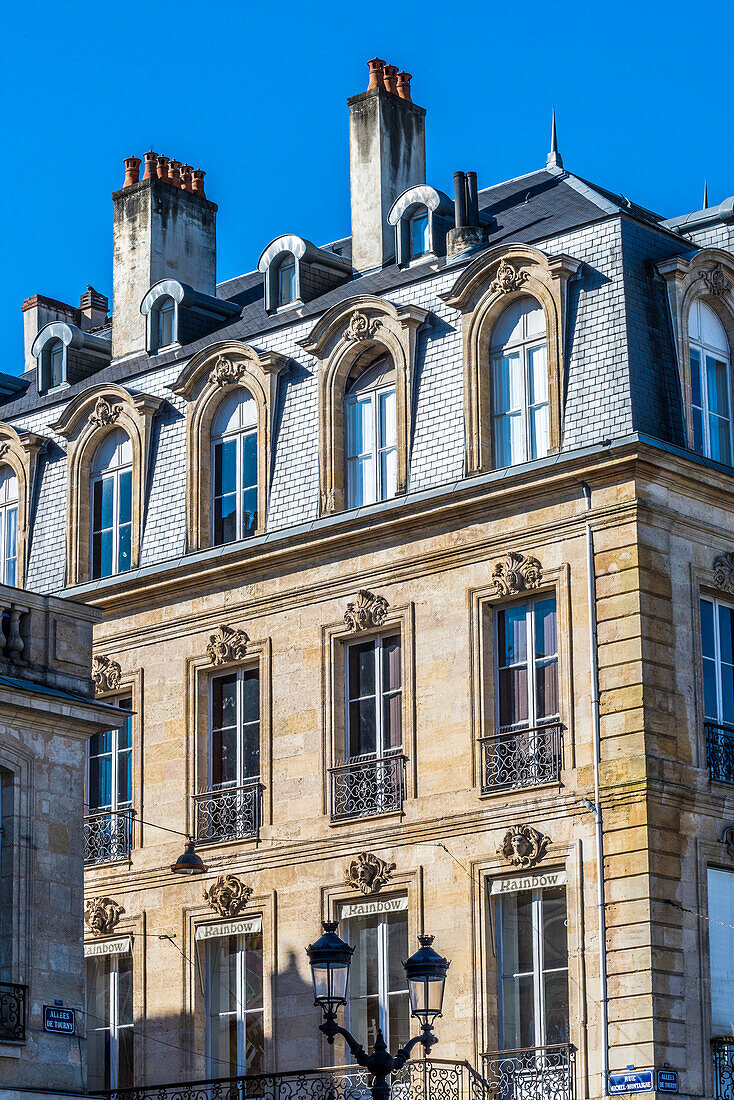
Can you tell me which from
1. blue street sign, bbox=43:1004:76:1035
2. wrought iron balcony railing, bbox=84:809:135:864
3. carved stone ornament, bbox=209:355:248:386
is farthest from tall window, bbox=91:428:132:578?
blue street sign, bbox=43:1004:76:1035

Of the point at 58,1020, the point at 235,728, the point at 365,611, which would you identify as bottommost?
the point at 58,1020

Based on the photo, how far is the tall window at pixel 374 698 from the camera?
30547 mm

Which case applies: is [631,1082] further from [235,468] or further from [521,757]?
[235,468]

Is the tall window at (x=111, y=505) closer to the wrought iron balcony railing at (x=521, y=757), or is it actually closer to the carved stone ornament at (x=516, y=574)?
the carved stone ornament at (x=516, y=574)

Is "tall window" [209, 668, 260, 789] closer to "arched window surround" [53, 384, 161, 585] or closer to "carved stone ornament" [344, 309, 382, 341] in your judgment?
"arched window surround" [53, 384, 161, 585]

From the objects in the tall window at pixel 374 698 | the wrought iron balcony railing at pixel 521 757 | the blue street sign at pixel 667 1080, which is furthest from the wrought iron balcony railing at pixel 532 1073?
the tall window at pixel 374 698

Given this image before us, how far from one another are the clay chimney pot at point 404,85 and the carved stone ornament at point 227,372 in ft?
16.9

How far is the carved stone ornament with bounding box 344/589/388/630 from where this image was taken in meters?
30.8

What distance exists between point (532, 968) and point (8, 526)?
12988mm

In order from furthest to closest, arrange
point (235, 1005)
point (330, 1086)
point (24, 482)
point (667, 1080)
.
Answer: point (24, 482) < point (235, 1005) < point (330, 1086) < point (667, 1080)

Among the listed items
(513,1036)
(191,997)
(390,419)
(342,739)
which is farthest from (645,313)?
(191,997)

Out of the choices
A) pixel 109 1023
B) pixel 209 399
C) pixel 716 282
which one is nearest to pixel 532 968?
pixel 109 1023

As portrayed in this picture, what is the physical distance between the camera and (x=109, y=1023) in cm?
3238

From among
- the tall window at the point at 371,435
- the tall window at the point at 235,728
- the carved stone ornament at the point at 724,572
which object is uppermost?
the tall window at the point at 371,435
